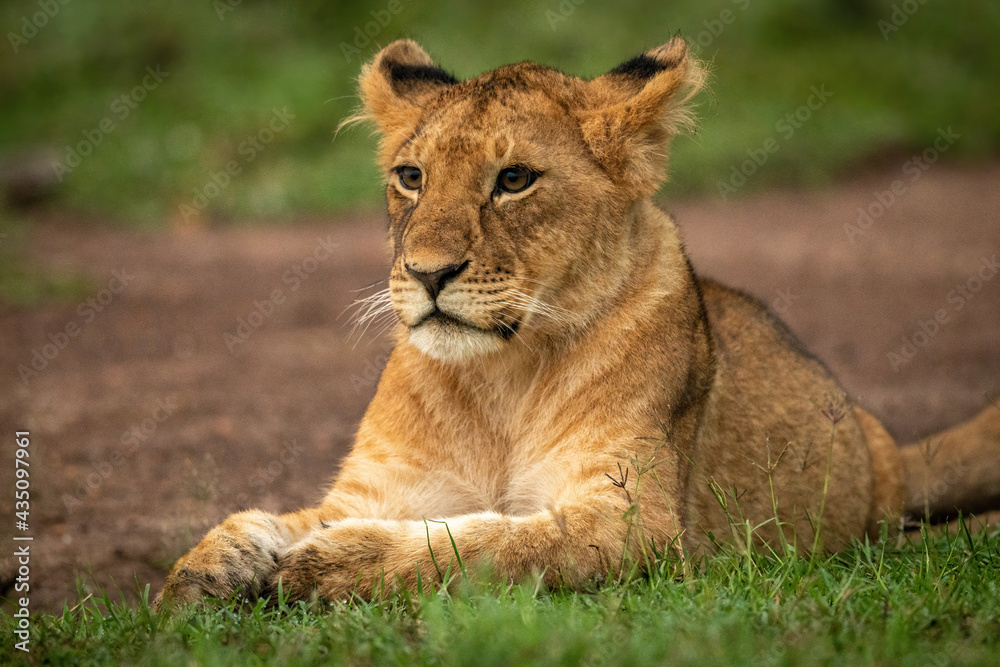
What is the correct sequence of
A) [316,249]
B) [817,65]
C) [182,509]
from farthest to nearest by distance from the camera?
[817,65] → [316,249] → [182,509]

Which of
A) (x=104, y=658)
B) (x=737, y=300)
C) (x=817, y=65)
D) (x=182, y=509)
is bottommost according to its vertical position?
(x=182, y=509)

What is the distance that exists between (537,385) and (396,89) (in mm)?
1471

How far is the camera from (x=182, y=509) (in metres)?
5.53

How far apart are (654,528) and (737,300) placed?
1.66 meters

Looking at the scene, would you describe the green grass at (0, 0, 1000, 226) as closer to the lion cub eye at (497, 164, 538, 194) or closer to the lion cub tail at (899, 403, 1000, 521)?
the lion cub tail at (899, 403, 1000, 521)

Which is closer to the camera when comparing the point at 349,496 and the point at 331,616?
the point at 331,616

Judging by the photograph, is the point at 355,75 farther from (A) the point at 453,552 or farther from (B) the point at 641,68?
(A) the point at 453,552

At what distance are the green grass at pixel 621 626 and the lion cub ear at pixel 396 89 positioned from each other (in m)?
2.05

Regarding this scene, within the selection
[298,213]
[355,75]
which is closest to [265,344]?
[298,213]

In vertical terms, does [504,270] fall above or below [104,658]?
above

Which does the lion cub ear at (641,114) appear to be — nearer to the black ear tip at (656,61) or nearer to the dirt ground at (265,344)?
the black ear tip at (656,61)

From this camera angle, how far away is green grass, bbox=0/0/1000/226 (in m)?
15.2

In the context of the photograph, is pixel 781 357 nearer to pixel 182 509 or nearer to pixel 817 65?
pixel 182 509

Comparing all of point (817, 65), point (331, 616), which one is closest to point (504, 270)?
point (331, 616)
